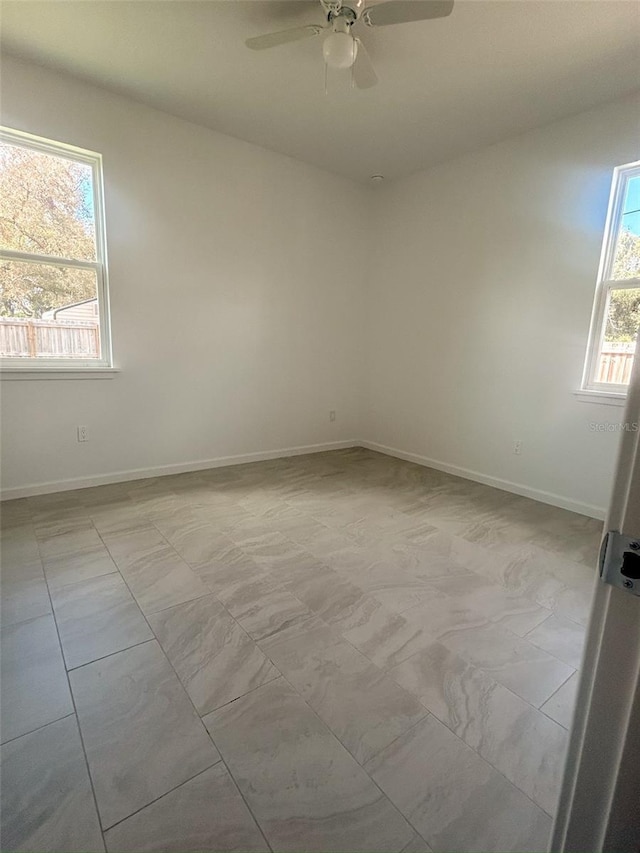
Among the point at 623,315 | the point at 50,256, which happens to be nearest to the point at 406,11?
the point at 623,315

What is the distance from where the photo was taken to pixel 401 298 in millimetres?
4328

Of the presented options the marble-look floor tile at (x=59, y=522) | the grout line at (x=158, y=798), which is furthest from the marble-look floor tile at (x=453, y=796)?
the marble-look floor tile at (x=59, y=522)

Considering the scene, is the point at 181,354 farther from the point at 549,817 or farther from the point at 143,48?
the point at 549,817

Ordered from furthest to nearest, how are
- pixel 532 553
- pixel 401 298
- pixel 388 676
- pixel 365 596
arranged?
pixel 401 298 → pixel 532 553 → pixel 365 596 → pixel 388 676

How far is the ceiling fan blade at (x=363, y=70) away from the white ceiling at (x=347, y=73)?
8.8 inches

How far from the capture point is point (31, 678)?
4.82 ft

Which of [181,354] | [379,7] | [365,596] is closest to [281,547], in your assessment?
[365,596]

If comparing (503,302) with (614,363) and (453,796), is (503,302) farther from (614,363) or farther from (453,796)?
(453,796)

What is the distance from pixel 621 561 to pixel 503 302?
3.50m

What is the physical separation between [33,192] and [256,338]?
1.96 m

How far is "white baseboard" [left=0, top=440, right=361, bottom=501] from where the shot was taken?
307 cm

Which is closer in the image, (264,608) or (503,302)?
(264,608)

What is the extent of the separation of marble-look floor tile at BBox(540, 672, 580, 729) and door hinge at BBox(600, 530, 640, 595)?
1201 millimetres

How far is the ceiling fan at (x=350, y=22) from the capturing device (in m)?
1.79
